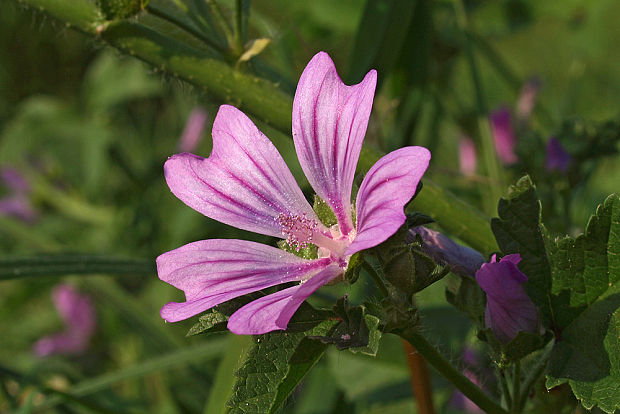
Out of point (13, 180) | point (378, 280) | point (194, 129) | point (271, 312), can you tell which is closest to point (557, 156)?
point (378, 280)

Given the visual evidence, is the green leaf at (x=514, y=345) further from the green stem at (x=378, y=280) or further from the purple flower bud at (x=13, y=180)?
the purple flower bud at (x=13, y=180)

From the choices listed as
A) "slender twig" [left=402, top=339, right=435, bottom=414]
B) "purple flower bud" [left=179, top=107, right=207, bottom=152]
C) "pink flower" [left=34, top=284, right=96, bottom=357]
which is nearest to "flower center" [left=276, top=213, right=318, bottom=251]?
"slender twig" [left=402, top=339, right=435, bottom=414]

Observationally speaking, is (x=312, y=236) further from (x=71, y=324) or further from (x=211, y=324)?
(x=71, y=324)

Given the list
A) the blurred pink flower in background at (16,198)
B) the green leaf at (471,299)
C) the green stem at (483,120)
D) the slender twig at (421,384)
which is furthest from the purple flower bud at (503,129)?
the blurred pink flower in background at (16,198)

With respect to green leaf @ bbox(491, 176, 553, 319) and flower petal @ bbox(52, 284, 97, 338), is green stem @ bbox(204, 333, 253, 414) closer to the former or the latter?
green leaf @ bbox(491, 176, 553, 319)

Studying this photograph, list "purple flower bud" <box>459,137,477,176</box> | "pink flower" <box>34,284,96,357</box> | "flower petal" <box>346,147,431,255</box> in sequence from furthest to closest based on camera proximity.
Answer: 1. "pink flower" <box>34,284,96,357</box>
2. "purple flower bud" <box>459,137,477,176</box>
3. "flower petal" <box>346,147,431,255</box>
